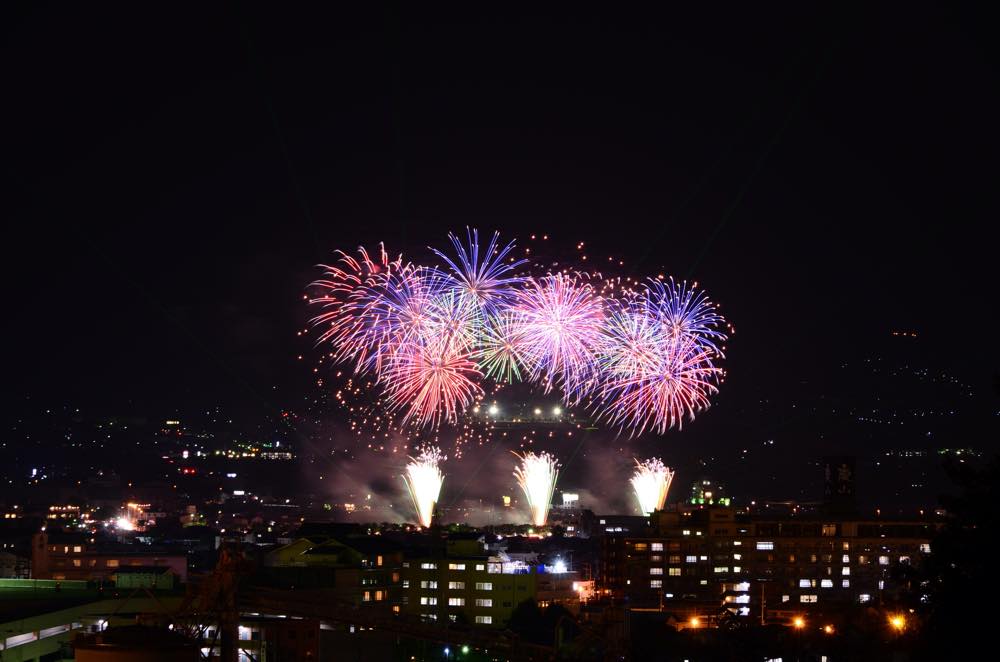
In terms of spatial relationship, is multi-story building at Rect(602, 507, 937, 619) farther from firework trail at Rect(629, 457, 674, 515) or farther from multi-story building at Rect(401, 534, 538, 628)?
multi-story building at Rect(401, 534, 538, 628)

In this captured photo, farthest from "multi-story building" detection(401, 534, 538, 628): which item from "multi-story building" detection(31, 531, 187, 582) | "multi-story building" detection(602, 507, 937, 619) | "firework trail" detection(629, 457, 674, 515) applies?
"firework trail" detection(629, 457, 674, 515)

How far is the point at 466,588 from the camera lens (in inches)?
1426

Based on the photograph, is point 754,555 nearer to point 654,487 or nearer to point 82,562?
point 654,487

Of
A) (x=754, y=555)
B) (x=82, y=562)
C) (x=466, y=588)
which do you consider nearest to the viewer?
(x=466, y=588)

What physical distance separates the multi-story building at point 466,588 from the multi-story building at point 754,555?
6.64 metres

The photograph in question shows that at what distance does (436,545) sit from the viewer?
41.3 meters

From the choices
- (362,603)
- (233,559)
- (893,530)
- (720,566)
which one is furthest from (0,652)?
(893,530)

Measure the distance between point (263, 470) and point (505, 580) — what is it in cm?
6955

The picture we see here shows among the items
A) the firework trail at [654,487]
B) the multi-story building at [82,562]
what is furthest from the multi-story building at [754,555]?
the multi-story building at [82,562]

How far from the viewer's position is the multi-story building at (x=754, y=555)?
43.2 meters

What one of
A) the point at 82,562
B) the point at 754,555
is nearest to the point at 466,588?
the point at 82,562

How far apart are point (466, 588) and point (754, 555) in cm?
1282

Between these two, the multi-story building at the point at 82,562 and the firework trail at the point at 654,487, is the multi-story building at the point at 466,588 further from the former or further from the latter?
the firework trail at the point at 654,487

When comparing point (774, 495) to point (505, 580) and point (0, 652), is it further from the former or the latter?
point (0, 652)
